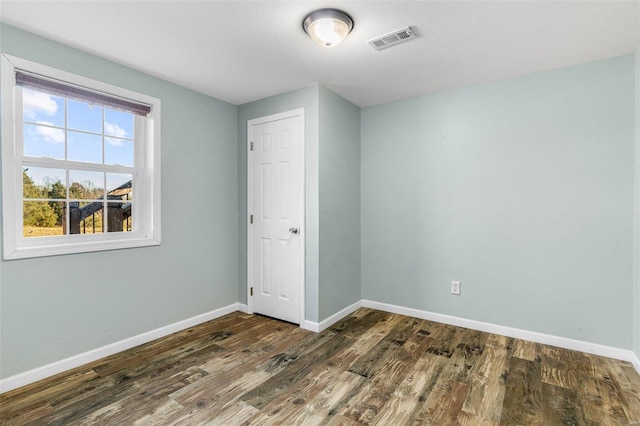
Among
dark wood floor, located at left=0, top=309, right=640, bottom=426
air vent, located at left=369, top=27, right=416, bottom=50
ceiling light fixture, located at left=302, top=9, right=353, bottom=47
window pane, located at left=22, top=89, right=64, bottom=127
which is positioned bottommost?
dark wood floor, located at left=0, top=309, right=640, bottom=426

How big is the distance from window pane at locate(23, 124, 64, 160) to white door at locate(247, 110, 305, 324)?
1.68 m

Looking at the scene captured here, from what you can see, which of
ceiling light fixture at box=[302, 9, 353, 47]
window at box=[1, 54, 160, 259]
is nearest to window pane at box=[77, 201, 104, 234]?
window at box=[1, 54, 160, 259]

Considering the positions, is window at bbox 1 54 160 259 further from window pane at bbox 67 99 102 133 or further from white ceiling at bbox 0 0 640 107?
white ceiling at bbox 0 0 640 107

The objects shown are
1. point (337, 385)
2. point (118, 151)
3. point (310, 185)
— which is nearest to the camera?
point (337, 385)

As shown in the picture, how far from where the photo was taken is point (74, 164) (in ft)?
7.88

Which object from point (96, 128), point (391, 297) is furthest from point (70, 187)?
point (391, 297)

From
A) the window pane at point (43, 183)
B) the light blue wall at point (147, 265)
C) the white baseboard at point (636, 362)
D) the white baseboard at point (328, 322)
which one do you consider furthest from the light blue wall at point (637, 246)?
the window pane at point (43, 183)

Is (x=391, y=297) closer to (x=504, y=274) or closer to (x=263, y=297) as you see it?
(x=504, y=274)

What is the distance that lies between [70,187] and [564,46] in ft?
13.0

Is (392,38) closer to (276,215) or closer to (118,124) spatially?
(276,215)

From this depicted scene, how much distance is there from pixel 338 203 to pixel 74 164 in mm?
2365

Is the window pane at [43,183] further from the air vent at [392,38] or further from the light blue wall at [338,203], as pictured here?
the air vent at [392,38]

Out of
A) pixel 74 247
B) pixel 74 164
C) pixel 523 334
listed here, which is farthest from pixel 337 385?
pixel 74 164

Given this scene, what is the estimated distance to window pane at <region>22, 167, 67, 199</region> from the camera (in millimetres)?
2191
